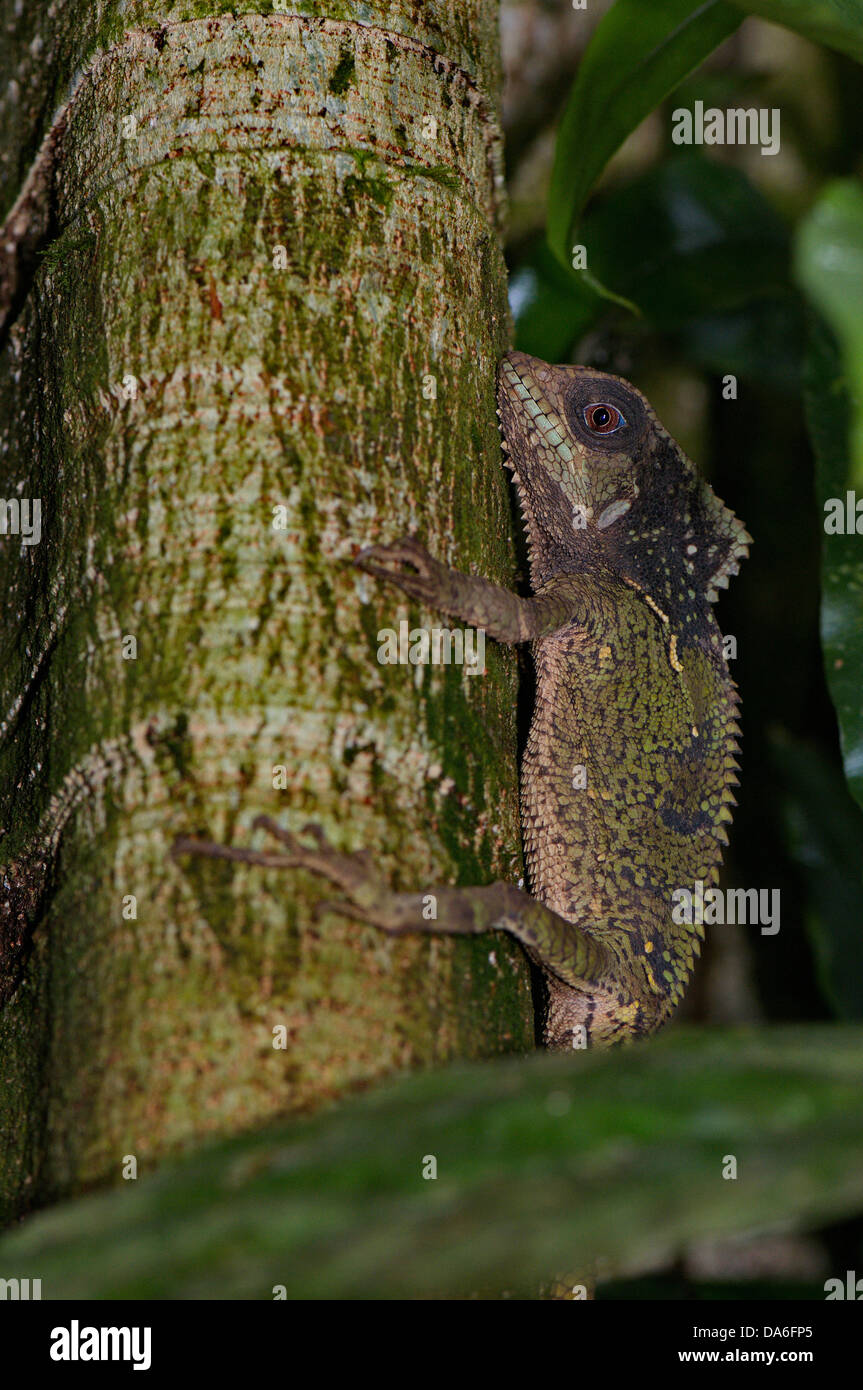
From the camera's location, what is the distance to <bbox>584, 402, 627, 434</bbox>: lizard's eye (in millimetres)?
2861

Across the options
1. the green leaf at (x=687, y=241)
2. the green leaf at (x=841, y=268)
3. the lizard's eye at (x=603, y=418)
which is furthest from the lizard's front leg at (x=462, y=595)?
the green leaf at (x=687, y=241)

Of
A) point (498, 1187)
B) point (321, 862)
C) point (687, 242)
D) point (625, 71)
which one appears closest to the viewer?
point (498, 1187)

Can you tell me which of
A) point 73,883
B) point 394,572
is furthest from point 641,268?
point 73,883

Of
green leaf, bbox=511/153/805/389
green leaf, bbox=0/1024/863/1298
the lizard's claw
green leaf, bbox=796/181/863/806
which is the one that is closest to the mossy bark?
the lizard's claw

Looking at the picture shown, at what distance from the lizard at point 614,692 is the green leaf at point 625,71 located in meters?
0.47

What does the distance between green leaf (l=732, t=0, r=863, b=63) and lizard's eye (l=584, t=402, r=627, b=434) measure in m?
1.07

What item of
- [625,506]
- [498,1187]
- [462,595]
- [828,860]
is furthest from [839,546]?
[498,1187]

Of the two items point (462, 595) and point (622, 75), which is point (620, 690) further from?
point (622, 75)

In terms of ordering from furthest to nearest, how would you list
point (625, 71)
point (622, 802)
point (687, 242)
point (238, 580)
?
1. point (687, 242)
2. point (622, 802)
3. point (625, 71)
4. point (238, 580)

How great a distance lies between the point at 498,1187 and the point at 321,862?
0.65m

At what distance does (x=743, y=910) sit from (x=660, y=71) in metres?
3.16

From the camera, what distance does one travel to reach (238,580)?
5.43 ft

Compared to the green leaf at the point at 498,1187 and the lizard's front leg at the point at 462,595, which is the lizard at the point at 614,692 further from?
the green leaf at the point at 498,1187

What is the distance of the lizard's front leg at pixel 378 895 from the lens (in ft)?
4.99
